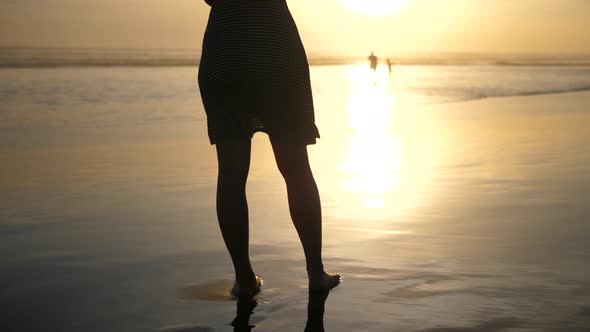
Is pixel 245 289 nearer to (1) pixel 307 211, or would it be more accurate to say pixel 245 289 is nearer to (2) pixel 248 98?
(1) pixel 307 211

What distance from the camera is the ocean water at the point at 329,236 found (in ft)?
11.3

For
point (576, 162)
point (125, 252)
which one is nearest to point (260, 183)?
point (125, 252)

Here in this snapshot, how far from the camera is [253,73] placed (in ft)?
11.5

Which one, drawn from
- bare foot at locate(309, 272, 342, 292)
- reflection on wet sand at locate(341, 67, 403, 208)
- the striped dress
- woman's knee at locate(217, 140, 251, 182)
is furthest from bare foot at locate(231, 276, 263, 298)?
reflection on wet sand at locate(341, 67, 403, 208)

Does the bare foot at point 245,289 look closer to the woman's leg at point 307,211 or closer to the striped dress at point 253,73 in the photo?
A: the woman's leg at point 307,211

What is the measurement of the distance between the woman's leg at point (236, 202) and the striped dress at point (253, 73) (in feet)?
0.25

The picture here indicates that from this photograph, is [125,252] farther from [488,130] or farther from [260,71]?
[488,130]

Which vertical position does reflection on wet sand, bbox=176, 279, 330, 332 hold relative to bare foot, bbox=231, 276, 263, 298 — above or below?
below

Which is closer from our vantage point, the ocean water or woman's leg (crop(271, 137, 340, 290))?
the ocean water

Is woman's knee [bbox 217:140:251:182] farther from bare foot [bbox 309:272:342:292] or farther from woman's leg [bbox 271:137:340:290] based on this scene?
bare foot [bbox 309:272:342:292]

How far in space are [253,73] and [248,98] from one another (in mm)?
111

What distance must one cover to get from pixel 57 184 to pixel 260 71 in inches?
→ 176

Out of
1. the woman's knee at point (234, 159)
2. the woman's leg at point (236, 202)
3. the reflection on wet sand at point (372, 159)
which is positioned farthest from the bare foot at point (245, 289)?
the reflection on wet sand at point (372, 159)

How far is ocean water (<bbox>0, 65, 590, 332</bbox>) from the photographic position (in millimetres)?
3441
